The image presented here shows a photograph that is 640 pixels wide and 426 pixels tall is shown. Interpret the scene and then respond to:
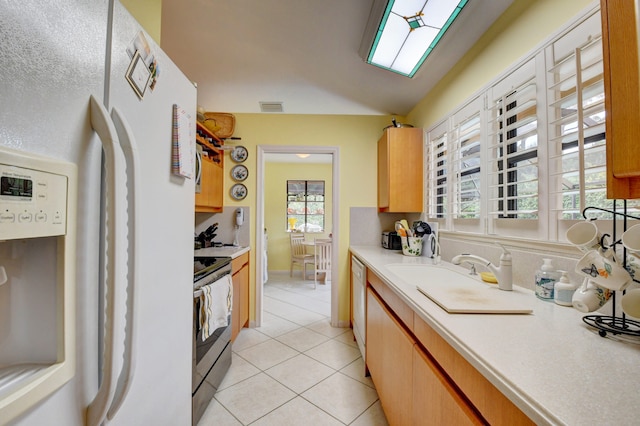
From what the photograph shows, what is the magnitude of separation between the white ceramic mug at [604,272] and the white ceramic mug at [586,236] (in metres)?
0.03

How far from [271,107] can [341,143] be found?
0.83m

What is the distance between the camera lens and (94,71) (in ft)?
1.88

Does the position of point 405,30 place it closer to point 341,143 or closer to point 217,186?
point 341,143

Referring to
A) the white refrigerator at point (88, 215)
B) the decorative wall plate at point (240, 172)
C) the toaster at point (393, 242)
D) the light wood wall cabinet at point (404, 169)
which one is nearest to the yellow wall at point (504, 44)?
the light wood wall cabinet at point (404, 169)

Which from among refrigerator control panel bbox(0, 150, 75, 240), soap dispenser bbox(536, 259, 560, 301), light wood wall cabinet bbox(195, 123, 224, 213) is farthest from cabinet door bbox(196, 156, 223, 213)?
soap dispenser bbox(536, 259, 560, 301)

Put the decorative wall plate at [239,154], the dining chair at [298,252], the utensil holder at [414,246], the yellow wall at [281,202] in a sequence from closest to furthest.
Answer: the utensil holder at [414,246]
the decorative wall plate at [239,154]
the dining chair at [298,252]
the yellow wall at [281,202]

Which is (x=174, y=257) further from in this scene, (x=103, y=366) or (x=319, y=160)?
(x=319, y=160)

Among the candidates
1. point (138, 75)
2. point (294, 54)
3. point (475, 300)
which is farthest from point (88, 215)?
point (294, 54)

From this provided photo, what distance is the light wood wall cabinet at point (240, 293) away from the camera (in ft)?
7.73

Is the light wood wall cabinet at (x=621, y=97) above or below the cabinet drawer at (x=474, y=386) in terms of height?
above

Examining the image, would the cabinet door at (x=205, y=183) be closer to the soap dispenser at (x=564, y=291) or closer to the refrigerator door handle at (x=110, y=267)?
Result: the refrigerator door handle at (x=110, y=267)

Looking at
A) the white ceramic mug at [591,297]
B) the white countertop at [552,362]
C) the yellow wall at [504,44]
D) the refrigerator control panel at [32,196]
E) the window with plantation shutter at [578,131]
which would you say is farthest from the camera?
the yellow wall at [504,44]

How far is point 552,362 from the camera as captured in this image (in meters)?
0.62

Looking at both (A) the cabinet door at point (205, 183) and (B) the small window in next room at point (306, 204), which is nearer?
(A) the cabinet door at point (205, 183)
